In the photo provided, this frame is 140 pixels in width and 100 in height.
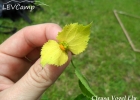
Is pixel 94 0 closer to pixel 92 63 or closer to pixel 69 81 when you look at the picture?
pixel 92 63

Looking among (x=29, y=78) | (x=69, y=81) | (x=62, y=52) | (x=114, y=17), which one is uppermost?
(x=62, y=52)

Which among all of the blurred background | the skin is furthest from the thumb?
the blurred background

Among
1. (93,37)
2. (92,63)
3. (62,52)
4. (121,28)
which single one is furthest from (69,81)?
(62,52)

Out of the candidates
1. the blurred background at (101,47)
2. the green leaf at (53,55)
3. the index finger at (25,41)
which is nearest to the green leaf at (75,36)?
the green leaf at (53,55)

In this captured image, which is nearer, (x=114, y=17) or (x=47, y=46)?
(x=47, y=46)

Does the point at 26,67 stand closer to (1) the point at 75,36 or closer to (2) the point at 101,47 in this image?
(1) the point at 75,36

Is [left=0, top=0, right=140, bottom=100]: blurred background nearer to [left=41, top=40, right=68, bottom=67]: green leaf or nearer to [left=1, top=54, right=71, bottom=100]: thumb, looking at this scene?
[left=1, top=54, right=71, bottom=100]: thumb
